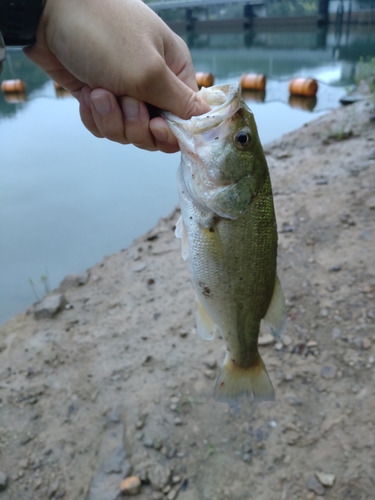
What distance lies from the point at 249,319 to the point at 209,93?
0.99 meters

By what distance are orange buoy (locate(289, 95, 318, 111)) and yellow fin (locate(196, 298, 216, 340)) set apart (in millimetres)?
8302

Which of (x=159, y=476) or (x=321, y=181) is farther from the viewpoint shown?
(x=321, y=181)

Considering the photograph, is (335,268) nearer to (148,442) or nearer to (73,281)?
(148,442)

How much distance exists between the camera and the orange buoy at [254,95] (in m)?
10.2

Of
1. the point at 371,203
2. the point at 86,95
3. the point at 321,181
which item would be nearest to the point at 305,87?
the point at 321,181

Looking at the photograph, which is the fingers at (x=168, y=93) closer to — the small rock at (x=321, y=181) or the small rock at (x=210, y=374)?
the small rock at (x=210, y=374)

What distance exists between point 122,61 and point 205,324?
1.19m

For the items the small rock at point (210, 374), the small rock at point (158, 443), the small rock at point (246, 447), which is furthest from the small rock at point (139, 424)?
the small rock at point (246, 447)

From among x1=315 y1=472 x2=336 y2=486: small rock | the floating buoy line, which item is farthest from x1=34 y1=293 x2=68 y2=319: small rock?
the floating buoy line

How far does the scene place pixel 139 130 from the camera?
1876mm

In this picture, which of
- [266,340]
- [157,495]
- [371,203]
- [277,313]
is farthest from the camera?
[371,203]

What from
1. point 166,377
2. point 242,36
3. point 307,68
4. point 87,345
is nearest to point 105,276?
point 87,345

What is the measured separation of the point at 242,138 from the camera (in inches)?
64.8

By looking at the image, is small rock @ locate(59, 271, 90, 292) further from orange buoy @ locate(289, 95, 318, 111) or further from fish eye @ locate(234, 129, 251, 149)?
orange buoy @ locate(289, 95, 318, 111)
